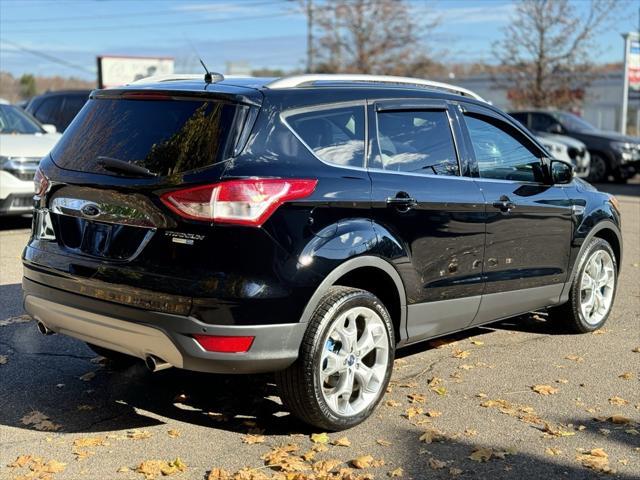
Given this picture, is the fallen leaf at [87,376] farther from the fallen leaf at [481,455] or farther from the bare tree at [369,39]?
the bare tree at [369,39]

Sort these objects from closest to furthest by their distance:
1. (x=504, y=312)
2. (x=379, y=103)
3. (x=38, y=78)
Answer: (x=379, y=103)
(x=504, y=312)
(x=38, y=78)

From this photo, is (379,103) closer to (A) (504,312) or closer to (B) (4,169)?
(A) (504,312)

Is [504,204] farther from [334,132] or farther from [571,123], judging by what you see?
[571,123]

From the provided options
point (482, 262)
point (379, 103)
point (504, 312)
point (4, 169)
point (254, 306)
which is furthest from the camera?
point (4, 169)

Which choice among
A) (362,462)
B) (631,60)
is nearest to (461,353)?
(362,462)

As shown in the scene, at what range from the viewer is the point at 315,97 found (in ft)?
14.6

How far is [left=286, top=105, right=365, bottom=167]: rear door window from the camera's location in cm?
433

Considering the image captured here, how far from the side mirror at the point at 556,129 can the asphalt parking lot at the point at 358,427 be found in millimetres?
15677

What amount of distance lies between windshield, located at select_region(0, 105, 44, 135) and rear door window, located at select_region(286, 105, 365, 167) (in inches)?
326

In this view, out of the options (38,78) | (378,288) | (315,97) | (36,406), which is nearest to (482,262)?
(378,288)

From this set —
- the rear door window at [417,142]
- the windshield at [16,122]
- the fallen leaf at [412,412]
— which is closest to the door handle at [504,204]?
the rear door window at [417,142]

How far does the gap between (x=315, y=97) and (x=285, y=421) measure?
5.88ft

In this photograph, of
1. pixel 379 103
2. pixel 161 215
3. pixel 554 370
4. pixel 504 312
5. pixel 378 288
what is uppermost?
pixel 379 103

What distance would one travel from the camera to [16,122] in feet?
39.0
